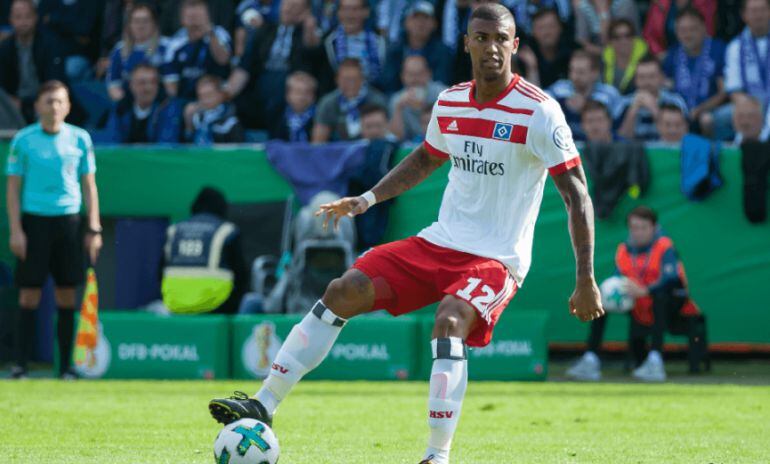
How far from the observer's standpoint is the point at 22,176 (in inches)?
493

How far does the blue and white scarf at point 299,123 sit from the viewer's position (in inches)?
608

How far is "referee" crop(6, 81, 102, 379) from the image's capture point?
488 inches

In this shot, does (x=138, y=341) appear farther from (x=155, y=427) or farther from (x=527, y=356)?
(x=155, y=427)

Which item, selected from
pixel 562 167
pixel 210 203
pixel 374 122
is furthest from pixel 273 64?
→ pixel 562 167

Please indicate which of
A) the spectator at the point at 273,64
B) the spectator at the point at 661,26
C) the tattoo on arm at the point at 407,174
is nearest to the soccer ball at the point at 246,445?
the tattoo on arm at the point at 407,174

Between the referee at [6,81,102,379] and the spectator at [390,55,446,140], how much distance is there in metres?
3.70

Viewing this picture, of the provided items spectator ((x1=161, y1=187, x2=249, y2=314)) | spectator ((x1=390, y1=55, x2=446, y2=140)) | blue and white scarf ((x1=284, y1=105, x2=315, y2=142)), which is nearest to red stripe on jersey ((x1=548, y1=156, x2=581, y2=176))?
spectator ((x1=161, y1=187, x2=249, y2=314))

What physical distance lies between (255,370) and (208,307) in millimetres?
941

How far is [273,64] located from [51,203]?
15.6 ft

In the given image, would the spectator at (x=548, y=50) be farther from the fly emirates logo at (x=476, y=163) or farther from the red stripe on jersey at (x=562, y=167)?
the red stripe on jersey at (x=562, y=167)

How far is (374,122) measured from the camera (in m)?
14.2

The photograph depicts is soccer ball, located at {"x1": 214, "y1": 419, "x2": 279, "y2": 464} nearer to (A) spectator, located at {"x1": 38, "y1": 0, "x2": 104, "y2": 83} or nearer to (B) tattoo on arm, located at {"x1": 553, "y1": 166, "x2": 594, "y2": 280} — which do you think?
(B) tattoo on arm, located at {"x1": 553, "y1": 166, "x2": 594, "y2": 280}

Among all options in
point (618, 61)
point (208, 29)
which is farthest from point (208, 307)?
point (618, 61)

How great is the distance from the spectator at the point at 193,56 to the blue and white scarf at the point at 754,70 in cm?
599
